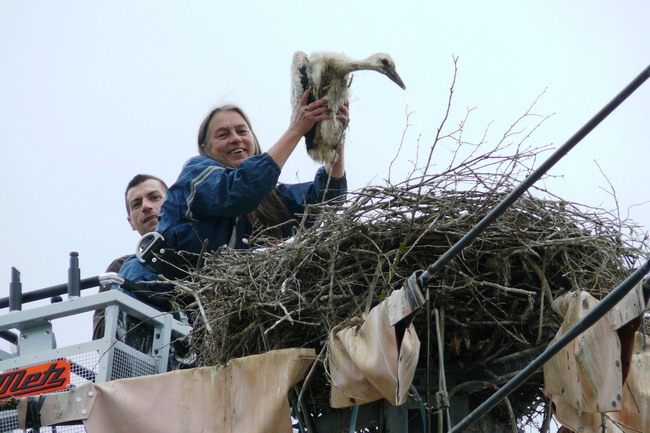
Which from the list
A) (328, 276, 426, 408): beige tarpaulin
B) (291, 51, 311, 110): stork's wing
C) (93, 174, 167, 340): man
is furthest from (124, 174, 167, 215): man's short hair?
(328, 276, 426, 408): beige tarpaulin

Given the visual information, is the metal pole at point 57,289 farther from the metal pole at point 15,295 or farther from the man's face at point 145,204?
the man's face at point 145,204

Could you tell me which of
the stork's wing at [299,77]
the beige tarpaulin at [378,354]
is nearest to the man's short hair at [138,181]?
the stork's wing at [299,77]

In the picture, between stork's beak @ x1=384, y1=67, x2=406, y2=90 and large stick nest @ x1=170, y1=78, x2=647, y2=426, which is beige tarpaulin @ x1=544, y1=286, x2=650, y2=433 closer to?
large stick nest @ x1=170, y1=78, x2=647, y2=426

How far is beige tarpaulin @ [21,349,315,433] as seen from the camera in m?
6.57

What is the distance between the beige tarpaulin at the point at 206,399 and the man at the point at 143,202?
2267 mm

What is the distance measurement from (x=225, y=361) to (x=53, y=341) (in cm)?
113

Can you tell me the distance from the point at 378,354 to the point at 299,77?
10.1 ft

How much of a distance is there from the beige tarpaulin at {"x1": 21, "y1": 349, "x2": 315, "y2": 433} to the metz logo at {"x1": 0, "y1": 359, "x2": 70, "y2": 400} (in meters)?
0.34

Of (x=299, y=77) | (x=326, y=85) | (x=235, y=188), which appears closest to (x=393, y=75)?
(x=326, y=85)

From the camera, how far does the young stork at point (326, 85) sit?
332 inches

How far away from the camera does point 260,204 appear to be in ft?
27.3

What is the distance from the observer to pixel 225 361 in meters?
7.11

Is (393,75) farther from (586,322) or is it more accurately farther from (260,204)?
(586,322)

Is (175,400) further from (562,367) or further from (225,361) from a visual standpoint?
(562,367)
